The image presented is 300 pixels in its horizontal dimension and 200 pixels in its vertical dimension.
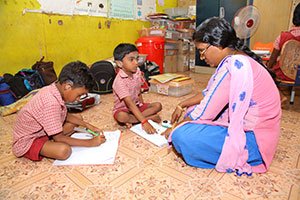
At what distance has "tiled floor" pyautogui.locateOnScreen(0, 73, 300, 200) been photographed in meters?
0.88

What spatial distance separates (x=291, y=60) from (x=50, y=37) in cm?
239

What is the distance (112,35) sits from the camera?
294cm

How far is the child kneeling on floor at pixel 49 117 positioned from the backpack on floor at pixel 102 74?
4.23 feet

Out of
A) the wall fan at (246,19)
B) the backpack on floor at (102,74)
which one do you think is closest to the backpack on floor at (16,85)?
the backpack on floor at (102,74)

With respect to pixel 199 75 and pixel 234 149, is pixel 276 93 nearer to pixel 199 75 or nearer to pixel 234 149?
pixel 234 149

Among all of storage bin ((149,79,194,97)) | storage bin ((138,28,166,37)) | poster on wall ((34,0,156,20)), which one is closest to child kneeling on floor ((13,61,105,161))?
storage bin ((149,79,194,97))

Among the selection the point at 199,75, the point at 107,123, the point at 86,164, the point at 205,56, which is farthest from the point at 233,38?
the point at 199,75

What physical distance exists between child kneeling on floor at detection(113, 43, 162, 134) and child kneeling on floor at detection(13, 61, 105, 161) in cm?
36

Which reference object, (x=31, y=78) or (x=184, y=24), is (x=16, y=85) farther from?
(x=184, y=24)

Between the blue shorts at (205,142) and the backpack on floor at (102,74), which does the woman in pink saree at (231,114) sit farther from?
the backpack on floor at (102,74)

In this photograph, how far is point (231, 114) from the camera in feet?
2.86

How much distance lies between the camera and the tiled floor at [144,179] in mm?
875

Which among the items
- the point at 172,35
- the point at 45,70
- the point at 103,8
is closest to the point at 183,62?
the point at 172,35

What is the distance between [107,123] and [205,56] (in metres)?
0.94
